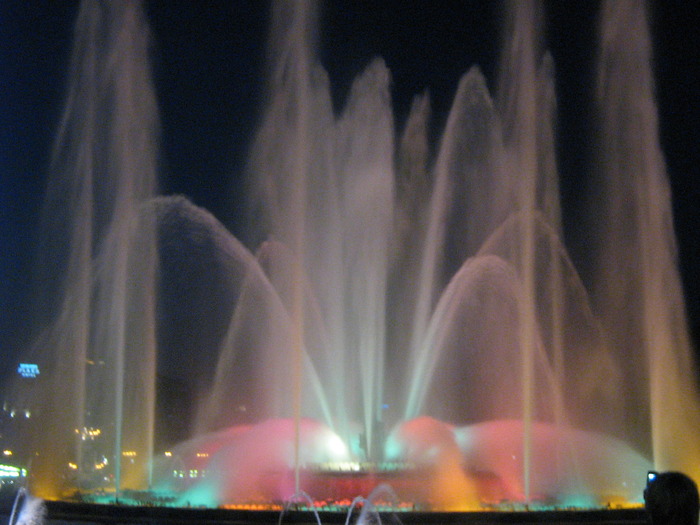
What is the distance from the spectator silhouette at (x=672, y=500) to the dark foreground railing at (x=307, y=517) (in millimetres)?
10083

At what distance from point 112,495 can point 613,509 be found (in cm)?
949

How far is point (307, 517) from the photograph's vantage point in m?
12.6

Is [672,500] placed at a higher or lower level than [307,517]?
higher

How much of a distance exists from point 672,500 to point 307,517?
10.4 m

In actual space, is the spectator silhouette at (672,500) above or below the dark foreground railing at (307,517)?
above

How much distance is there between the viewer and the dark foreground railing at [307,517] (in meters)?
12.6

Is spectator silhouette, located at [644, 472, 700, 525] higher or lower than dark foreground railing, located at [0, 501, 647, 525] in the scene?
higher

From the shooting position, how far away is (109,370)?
22.3 metres

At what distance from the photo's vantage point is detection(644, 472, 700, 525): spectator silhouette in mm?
2814

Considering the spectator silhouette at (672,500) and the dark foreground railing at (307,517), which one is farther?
the dark foreground railing at (307,517)

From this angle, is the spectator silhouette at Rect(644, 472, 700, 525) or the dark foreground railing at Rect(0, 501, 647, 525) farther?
the dark foreground railing at Rect(0, 501, 647, 525)

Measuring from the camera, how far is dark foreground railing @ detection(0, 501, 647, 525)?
12625mm

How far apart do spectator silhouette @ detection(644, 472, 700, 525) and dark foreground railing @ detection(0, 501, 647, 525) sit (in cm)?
1008

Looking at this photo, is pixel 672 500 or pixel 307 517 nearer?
pixel 672 500
